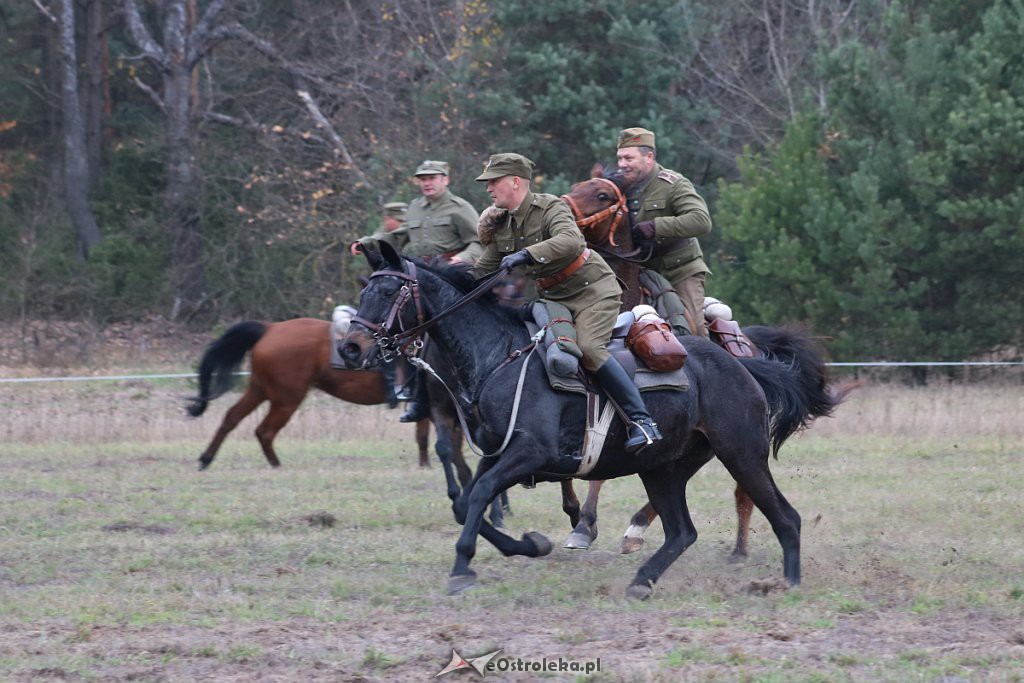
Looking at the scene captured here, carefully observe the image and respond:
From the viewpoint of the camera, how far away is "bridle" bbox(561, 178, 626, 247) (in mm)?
7438

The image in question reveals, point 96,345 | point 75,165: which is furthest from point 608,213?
point 75,165

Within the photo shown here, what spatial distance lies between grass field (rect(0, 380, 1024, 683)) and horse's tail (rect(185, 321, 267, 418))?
733 mm

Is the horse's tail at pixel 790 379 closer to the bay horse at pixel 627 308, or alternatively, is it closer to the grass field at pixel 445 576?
the bay horse at pixel 627 308

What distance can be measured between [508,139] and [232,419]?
44.2ft

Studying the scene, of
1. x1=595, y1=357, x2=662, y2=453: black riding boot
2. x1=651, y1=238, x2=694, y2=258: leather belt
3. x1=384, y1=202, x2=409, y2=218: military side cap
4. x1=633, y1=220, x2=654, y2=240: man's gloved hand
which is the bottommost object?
x1=595, y1=357, x2=662, y2=453: black riding boot

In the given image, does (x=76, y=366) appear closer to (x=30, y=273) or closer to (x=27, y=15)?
(x=30, y=273)

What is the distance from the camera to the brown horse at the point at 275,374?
12828 millimetres

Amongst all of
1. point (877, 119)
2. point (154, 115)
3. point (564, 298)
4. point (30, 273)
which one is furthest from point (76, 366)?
point (564, 298)

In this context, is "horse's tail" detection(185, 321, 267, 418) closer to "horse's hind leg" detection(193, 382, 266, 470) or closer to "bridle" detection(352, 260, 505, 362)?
"horse's hind leg" detection(193, 382, 266, 470)

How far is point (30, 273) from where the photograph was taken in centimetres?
2877

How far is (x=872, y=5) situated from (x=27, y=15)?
1999 centimetres

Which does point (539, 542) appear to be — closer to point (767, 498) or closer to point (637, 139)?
point (767, 498)

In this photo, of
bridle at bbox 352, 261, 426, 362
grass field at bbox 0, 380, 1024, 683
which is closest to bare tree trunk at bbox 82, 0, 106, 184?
grass field at bbox 0, 380, 1024, 683

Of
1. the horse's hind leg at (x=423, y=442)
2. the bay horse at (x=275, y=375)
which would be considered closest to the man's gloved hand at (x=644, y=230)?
the bay horse at (x=275, y=375)
